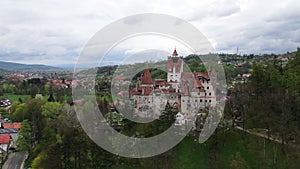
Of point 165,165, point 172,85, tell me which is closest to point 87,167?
point 165,165

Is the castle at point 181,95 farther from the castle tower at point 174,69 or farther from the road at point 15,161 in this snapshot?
the road at point 15,161

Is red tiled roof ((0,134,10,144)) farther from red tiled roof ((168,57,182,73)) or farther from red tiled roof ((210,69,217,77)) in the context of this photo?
red tiled roof ((210,69,217,77))

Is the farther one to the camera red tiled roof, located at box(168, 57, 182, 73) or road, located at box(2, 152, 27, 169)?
red tiled roof, located at box(168, 57, 182, 73)

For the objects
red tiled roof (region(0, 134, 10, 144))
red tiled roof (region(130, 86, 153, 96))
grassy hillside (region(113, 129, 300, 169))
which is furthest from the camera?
red tiled roof (region(0, 134, 10, 144))

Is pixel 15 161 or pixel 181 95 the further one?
pixel 15 161

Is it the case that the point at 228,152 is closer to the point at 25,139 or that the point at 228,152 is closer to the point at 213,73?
the point at 213,73

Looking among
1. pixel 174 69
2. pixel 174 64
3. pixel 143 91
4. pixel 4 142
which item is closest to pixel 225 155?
pixel 143 91

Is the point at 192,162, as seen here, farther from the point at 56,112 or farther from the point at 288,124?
the point at 56,112

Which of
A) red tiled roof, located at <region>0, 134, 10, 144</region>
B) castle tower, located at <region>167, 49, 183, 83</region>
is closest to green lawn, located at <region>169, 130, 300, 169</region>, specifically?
castle tower, located at <region>167, 49, 183, 83</region>

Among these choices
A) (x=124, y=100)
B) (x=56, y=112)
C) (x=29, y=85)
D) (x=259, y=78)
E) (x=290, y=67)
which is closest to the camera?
(x=259, y=78)
